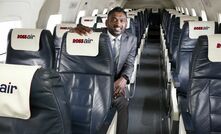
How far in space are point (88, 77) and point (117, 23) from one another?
88 centimetres

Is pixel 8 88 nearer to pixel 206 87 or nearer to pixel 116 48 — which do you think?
pixel 206 87

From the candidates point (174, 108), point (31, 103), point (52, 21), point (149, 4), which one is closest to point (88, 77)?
point (174, 108)

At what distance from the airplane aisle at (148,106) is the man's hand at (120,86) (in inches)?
33.7

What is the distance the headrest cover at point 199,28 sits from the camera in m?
3.47

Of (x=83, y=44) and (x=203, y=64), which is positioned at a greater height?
(x=83, y=44)

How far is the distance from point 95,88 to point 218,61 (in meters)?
0.93

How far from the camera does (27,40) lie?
2.93 m

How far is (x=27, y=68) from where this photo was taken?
1265mm

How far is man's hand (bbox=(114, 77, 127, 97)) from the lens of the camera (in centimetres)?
299

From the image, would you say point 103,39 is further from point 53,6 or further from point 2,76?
point 53,6

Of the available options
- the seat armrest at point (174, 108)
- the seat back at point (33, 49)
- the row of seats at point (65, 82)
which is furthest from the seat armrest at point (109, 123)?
the seat back at point (33, 49)

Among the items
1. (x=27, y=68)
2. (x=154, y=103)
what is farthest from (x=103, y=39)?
(x=154, y=103)

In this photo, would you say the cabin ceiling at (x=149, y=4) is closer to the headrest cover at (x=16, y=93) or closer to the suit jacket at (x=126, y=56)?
the suit jacket at (x=126, y=56)

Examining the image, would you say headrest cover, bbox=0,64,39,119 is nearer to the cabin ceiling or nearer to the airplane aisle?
the airplane aisle
